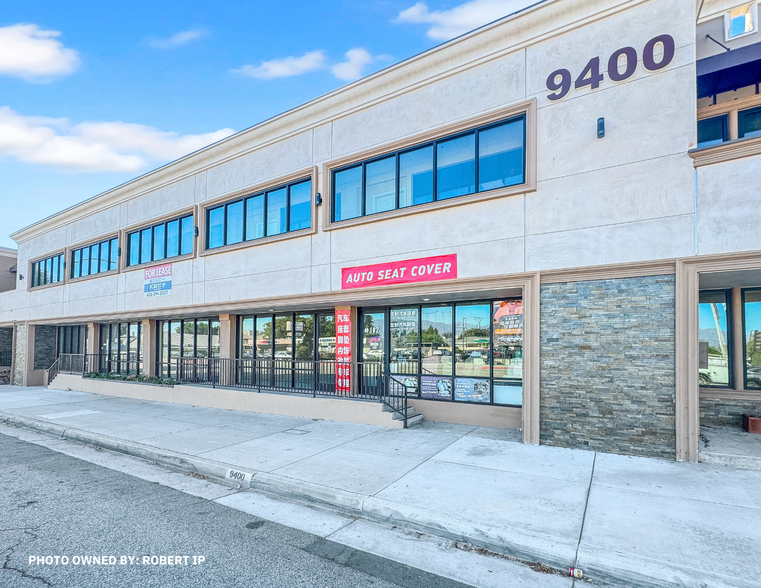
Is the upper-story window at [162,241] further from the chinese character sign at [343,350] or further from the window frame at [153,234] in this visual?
the chinese character sign at [343,350]

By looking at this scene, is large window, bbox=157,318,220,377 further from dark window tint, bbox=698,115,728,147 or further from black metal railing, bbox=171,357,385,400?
dark window tint, bbox=698,115,728,147

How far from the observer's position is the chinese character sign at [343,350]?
12.0 m

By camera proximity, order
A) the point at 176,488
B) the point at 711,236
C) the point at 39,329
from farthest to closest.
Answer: the point at 39,329 < the point at 711,236 < the point at 176,488

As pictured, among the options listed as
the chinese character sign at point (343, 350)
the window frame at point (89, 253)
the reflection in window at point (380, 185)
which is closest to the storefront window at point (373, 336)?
the chinese character sign at point (343, 350)

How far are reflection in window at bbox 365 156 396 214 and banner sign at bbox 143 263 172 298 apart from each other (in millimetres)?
9253

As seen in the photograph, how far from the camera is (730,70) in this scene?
863cm

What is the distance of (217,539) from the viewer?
4.83 m

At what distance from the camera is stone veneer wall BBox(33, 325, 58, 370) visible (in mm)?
23172

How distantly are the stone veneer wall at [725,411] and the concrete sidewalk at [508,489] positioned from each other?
2631mm

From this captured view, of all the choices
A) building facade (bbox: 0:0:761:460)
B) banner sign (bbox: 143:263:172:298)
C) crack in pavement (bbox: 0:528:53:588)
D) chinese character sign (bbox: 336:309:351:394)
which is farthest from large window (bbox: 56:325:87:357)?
crack in pavement (bbox: 0:528:53:588)

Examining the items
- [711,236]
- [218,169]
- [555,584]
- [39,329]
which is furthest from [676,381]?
[39,329]

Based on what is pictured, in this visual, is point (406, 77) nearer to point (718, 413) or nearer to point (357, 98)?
point (357, 98)

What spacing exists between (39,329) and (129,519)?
24.0 metres

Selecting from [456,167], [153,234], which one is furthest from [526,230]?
[153,234]
